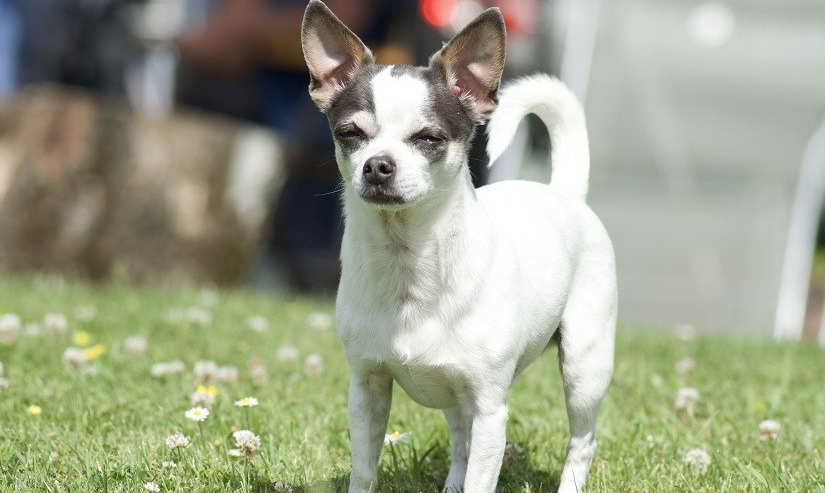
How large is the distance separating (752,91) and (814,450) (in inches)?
164

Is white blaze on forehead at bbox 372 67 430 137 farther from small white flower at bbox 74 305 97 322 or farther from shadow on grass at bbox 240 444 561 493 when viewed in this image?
small white flower at bbox 74 305 97 322

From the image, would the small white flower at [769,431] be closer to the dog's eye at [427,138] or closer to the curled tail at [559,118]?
the curled tail at [559,118]

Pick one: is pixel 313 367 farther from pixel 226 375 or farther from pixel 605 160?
pixel 605 160

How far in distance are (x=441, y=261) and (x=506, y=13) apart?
3.91m

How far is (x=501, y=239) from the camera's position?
10.2ft

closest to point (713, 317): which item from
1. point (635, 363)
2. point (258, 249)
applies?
point (635, 363)

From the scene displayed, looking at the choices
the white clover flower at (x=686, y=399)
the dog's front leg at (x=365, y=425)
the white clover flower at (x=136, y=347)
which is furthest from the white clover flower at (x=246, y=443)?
the white clover flower at (x=686, y=399)

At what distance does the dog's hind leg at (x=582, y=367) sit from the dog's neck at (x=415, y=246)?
1.61 ft

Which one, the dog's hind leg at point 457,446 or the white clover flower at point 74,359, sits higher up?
the dog's hind leg at point 457,446

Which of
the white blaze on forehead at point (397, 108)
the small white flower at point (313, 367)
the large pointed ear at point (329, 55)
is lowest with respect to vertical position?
the small white flower at point (313, 367)

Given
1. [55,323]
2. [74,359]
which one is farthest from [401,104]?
[55,323]

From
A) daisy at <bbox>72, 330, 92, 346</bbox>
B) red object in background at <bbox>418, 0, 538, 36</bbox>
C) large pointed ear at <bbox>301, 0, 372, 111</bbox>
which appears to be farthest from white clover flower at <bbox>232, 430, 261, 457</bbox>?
red object in background at <bbox>418, 0, 538, 36</bbox>

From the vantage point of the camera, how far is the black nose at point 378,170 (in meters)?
2.83

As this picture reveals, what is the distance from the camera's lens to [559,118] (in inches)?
144
